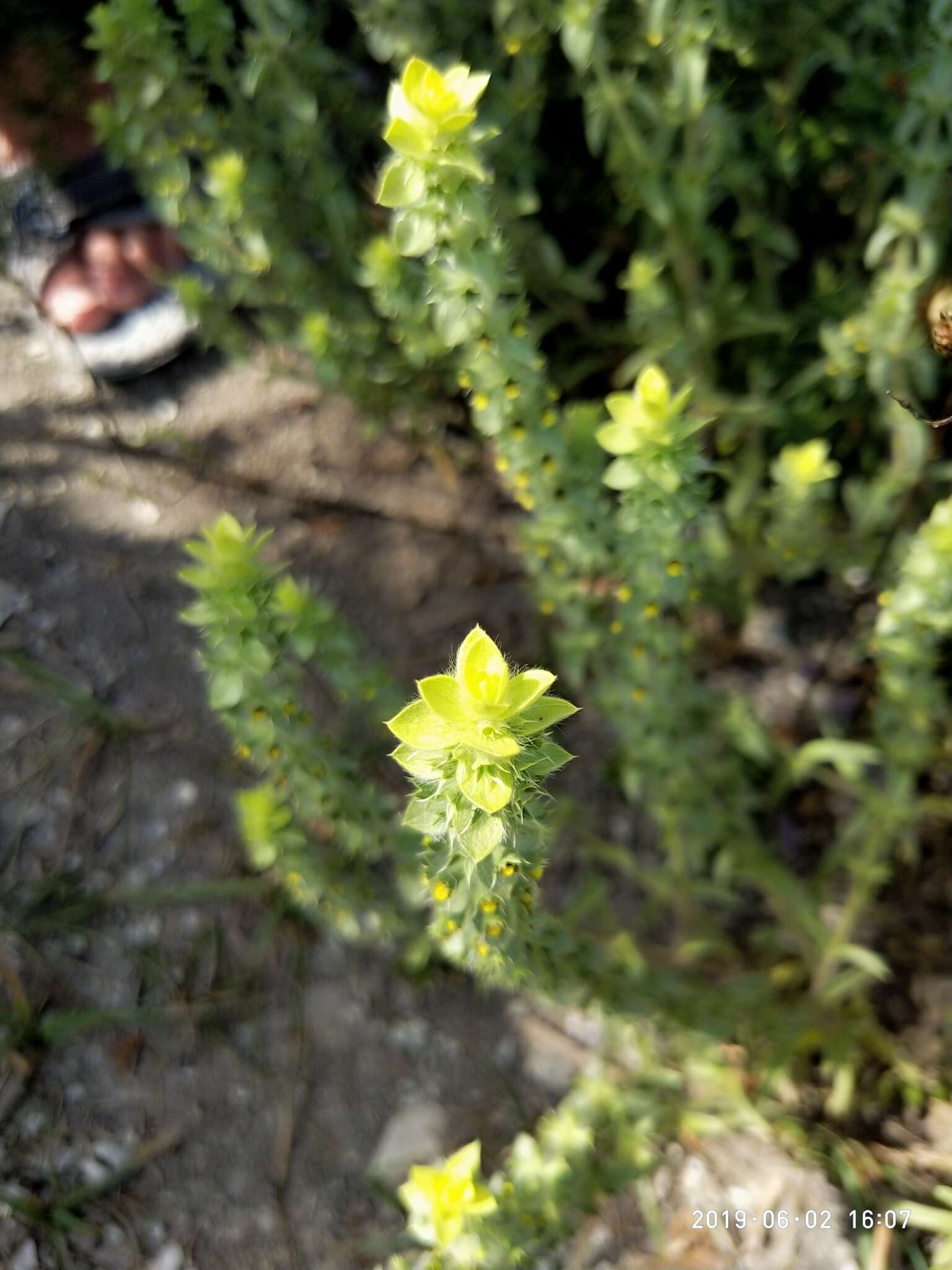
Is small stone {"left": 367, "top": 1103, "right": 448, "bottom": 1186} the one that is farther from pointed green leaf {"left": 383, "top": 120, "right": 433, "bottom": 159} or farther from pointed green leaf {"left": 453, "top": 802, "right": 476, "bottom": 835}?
pointed green leaf {"left": 383, "top": 120, "right": 433, "bottom": 159}

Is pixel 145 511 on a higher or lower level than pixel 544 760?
lower

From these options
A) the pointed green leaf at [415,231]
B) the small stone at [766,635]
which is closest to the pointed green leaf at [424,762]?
the pointed green leaf at [415,231]

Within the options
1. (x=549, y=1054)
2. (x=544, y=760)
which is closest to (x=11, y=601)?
(x=549, y=1054)

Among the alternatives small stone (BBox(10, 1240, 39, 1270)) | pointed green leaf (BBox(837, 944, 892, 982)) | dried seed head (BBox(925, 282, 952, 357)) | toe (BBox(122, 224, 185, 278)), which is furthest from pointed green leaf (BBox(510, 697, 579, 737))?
toe (BBox(122, 224, 185, 278))

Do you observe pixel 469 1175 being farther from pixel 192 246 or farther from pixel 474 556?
pixel 192 246

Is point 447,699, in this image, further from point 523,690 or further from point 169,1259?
point 169,1259
